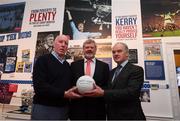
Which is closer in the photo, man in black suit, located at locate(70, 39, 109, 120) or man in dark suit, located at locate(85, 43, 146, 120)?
man in dark suit, located at locate(85, 43, 146, 120)

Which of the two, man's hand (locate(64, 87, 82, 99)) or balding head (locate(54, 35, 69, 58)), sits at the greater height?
balding head (locate(54, 35, 69, 58))

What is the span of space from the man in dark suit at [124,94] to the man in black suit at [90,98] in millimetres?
74

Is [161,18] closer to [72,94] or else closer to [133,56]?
[133,56]

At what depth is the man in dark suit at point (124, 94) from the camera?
1.11 m

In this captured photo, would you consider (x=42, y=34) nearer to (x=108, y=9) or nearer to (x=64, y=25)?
(x=64, y=25)

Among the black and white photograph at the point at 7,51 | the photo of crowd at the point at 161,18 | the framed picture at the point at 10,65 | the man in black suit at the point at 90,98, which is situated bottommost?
the man in black suit at the point at 90,98

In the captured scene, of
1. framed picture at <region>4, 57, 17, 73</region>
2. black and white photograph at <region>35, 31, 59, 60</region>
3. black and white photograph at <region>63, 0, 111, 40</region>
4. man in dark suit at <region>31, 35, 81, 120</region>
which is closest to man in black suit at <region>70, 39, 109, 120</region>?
man in dark suit at <region>31, 35, 81, 120</region>

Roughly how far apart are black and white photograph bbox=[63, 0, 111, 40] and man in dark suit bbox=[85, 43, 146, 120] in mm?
981

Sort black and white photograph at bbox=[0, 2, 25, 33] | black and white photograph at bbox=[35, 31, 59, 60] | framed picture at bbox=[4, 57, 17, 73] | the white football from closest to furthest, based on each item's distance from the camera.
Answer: the white football < black and white photograph at bbox=[35, 31, 59, 60] < framed picture at bbox=[4, 57, 17, 73] < black and white photograph at bbox=[0, 2, 25, 33]

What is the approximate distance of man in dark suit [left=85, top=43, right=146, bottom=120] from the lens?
1.11m

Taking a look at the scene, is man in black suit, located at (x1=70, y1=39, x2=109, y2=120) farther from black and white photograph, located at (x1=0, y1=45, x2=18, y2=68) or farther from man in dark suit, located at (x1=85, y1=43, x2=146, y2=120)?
black and white photograph, located at (x1=0, y1=45, x2=18, y2=68)

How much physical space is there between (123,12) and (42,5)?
1.06 meters

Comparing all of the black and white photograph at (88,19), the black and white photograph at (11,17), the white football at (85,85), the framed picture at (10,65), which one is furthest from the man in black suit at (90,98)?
the black and white photograph at (11,17)

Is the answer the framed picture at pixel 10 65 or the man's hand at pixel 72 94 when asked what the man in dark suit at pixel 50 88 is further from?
the framed picture at pixel 10 65
